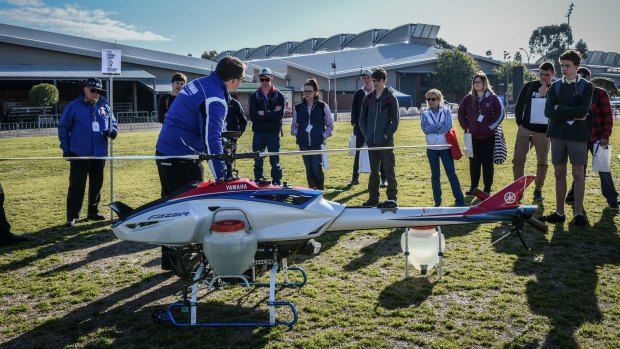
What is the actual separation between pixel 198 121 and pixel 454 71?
276ft

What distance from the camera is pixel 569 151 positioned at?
7.50 meters

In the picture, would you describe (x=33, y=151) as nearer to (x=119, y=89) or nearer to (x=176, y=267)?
(x=176, y=267)

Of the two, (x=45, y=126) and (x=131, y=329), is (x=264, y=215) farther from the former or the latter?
(x=45, y=126)

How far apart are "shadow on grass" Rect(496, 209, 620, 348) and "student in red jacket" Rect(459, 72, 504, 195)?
87.9 inches

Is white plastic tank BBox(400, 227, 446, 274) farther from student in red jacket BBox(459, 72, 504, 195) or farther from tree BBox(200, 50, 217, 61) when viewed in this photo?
tree BBox(200, 50, 217, 61)

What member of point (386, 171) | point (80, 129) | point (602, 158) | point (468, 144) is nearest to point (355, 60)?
point (468, 144)

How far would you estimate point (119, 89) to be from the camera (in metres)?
59.9

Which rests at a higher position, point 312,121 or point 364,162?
point 312,121

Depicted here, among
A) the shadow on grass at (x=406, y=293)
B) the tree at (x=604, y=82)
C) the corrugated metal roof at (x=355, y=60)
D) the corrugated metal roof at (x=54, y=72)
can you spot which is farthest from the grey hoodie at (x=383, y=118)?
the corrugated metal roof at (x=355, y=60)

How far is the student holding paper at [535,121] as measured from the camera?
9055 millimetres

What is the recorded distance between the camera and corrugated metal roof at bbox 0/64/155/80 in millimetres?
46875

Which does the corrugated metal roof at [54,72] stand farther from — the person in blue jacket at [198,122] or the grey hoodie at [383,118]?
the person in blue jacket at [198,122]

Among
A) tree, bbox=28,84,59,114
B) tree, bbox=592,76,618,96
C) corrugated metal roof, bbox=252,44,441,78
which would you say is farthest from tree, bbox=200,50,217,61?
tree, bbox=592,76,618,96

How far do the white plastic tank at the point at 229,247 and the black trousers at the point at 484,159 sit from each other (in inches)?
249
